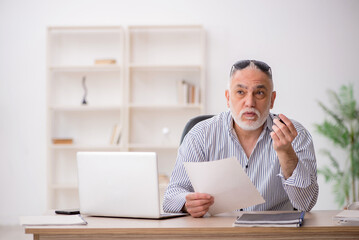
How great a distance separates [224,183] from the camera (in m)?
1.87

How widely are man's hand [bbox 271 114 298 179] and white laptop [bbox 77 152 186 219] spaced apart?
0.44 m

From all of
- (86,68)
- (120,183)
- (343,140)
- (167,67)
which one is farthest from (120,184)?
(343,140)

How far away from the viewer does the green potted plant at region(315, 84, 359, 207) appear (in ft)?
18.1

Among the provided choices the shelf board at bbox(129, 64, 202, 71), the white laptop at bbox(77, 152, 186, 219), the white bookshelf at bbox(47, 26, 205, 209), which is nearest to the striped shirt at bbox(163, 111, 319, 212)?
the white laptop at bbox(77, 152, 186, 219)

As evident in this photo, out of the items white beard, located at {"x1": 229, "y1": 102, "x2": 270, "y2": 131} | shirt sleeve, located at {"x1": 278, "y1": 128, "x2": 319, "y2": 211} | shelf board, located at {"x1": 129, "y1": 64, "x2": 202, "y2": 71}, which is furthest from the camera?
shelf board, located at {"x1": 129, "y1": 64, "x2": 202, "y2": 71}

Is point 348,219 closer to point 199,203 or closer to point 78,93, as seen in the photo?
point 199,203

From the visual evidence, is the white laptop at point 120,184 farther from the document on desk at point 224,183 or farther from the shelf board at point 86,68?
the shelf board at point 86,68

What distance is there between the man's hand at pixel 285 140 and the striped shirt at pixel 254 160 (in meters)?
0.09

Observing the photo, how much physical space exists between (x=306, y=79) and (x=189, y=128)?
11.1ft

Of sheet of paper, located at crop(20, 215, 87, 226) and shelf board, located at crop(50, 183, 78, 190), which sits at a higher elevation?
sheet of paper, located at crop(20, 215, 87, 226)

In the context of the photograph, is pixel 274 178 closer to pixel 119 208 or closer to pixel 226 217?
Answer: pixel 226 217

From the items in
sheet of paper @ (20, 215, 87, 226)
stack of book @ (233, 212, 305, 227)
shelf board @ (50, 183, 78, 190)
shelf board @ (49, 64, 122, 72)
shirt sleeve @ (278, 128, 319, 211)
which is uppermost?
shelf board @ (49, 64, 122, 72)

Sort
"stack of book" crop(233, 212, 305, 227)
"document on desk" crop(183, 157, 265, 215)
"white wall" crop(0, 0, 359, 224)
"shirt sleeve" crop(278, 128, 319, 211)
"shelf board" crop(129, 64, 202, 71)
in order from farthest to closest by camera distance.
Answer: "white wall" crop(0, 0, 359, 224) < "shelf board" crop(129, 64, 202, 71) < "shirt sleeve" crop(278, 128, 319, 211) < "document on desk" crop(183, 157, 265, 215) < "stack of book" crop(233, 212, 305, 227)

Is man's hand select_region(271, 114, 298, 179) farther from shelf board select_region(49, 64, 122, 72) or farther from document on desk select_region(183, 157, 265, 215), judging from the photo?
shelf board select_region(49, 64, 122, 72)
